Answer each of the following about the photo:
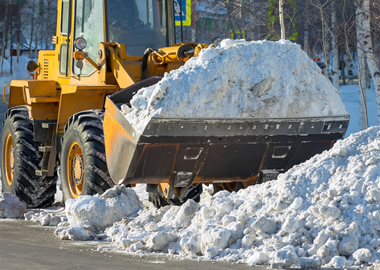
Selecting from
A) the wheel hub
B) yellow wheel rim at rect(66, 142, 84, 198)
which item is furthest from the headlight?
the wheel hub

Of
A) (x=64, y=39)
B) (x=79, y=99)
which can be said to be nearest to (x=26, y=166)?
(x=79, y=99)

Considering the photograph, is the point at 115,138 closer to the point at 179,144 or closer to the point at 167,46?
the point at 179,144

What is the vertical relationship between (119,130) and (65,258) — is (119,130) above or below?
above

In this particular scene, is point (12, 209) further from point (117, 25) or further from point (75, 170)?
point (117, 25)

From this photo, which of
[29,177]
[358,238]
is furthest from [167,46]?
[358,238]

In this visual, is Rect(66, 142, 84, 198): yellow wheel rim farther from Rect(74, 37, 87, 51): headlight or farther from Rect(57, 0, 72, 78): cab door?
Rect(57, 0, 72, 78): cab door

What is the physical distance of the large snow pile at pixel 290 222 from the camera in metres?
6.30

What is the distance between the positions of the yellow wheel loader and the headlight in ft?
0.05

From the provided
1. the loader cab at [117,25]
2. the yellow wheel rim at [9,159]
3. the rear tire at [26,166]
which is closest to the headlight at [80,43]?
the loader cab at [117,25]

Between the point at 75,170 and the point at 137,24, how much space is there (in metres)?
1.97

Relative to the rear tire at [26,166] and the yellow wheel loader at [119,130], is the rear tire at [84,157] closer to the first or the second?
the yellow wheel loader at [119,130]

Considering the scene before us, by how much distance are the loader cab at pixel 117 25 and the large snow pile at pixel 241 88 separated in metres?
1.66

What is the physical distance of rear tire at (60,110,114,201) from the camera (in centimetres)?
834

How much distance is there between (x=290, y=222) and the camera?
6559 mm
